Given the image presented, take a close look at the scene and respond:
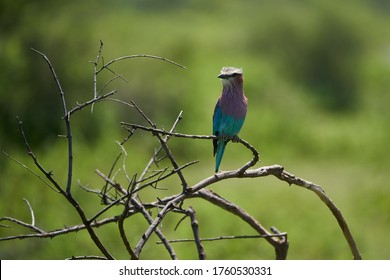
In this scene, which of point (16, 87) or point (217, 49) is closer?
point (16, 87)

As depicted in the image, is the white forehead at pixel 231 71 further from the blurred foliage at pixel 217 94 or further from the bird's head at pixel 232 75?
the blurred foliage at pixel 217 94

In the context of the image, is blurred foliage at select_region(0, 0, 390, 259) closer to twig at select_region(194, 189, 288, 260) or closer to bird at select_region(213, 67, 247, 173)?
bird at select_region(213, 67, 247, 173)

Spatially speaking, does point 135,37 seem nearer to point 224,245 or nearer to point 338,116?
point 338,116

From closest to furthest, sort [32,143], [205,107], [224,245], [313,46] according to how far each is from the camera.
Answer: [224,245]
[32,143]
[205,107]
[313,46]

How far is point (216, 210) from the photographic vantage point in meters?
5.97

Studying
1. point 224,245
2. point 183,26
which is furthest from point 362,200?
point 183,26

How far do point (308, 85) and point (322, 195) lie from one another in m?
8.50

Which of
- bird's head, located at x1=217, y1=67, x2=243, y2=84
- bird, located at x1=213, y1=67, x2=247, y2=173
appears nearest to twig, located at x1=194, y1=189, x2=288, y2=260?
bird, located at x1=213, y1=67, x2=247, y2=173

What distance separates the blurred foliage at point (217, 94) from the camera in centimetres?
580

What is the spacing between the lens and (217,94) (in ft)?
30.7

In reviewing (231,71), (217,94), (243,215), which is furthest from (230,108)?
(217,94)

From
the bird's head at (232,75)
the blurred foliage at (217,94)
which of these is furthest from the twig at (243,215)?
the blurred foliage at (217,94)
